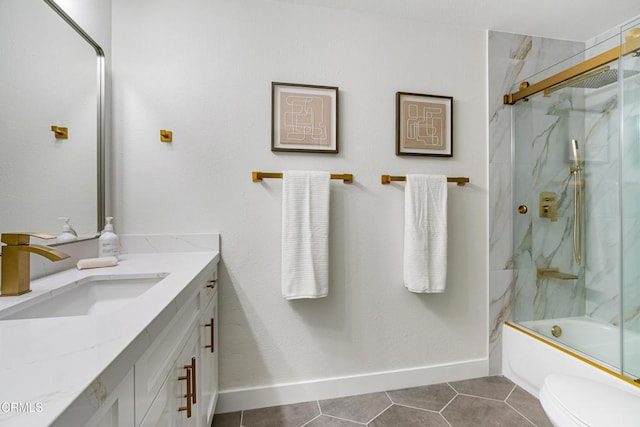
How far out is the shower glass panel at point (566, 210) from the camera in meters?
1.68

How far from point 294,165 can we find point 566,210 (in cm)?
171

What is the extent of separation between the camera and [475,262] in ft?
6.10

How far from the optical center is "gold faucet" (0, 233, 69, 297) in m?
0.79

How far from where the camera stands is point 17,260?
0.80m

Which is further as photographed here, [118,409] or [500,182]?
[500,182]

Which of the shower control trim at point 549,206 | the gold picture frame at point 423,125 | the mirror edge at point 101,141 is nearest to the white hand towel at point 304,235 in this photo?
the gold picture frame at point 423,125

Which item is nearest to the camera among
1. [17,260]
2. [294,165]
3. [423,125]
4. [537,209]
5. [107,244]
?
[17,260]

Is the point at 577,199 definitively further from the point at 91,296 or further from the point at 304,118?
the point at 91,296

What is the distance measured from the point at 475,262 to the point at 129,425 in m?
1.89

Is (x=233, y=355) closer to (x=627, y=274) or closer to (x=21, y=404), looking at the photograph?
(x=21, y=404)

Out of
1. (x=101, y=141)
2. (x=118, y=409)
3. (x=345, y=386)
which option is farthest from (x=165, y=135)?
(x=345, y=386)

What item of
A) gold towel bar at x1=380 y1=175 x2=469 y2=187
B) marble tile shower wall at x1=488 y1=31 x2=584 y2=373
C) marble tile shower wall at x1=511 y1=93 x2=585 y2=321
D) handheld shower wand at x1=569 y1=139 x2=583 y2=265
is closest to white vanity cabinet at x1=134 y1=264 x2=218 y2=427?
gold towel bar at x1=380 y1=175 x2=469 y2=187

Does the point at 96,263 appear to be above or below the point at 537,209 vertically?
below

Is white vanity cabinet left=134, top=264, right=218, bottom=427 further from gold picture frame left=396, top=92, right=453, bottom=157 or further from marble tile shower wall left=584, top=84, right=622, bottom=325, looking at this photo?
marble tile shower wall left=584, top=84, right=622, bottom=325
